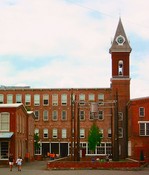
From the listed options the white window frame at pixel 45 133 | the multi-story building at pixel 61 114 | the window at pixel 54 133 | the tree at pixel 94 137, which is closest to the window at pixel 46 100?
Result: the multi-story building at pixel 61 114

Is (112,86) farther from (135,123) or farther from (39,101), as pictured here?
(135,123)

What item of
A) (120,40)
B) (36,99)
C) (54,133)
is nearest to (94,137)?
(54,133)

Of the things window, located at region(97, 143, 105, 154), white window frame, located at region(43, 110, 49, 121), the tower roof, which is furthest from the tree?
the tower roof

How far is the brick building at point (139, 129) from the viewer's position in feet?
236

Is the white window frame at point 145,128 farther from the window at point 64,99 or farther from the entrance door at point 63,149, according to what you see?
the window at point 64,99

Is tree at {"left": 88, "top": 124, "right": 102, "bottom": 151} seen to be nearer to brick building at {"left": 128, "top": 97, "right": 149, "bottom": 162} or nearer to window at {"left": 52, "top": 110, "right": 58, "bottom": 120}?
window at {"left": 52, "top": 110, "right": 58, "bottom": 120}

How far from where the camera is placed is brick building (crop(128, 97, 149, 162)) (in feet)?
236

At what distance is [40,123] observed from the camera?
103438mm

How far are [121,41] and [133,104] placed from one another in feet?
71.1

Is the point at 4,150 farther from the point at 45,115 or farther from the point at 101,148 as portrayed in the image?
the point at 45,115

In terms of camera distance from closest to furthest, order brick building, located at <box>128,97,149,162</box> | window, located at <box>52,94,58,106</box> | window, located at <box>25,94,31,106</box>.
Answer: brick building, located at <box>128,97,149,162</box> → window, located at <box>52,94,58,106</box> → window, located at <box>25,94,31,106</box>

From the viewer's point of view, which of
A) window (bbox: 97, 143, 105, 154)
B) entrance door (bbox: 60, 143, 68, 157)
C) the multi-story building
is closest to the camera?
window (bbox: 97, 143, 105, 154)

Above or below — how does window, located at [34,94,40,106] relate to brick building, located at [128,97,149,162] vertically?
above

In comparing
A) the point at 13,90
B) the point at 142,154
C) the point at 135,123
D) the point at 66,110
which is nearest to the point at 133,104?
the point at 135,123
